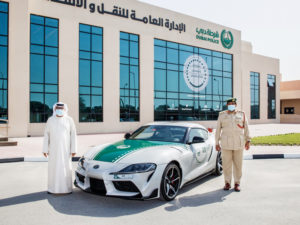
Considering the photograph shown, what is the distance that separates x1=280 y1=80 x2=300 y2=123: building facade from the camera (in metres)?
47.5

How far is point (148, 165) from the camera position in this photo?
4.41m

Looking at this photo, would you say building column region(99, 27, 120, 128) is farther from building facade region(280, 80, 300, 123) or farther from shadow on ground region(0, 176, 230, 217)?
building facade region(280, 80, 300, 123)

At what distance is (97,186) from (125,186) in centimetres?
48

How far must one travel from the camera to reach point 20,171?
24.1ft

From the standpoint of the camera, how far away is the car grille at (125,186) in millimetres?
4230

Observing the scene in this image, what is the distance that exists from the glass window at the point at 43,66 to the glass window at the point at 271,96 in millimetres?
32871

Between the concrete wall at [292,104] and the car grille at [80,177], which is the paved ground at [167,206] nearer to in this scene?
the car grille at [80,177]

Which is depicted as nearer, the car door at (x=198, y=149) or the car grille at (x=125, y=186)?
the car grille at (x=125, y=186)

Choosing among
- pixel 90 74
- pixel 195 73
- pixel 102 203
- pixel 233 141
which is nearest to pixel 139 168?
pixel 102 203

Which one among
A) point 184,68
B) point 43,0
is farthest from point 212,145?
point 184,68

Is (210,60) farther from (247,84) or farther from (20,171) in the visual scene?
(20,171)

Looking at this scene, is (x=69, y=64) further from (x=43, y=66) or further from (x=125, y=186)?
(x=125, y=186)

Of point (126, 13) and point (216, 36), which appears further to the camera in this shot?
point (216, 36)

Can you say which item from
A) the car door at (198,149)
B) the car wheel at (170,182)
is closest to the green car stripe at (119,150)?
the car door at (198,149)
